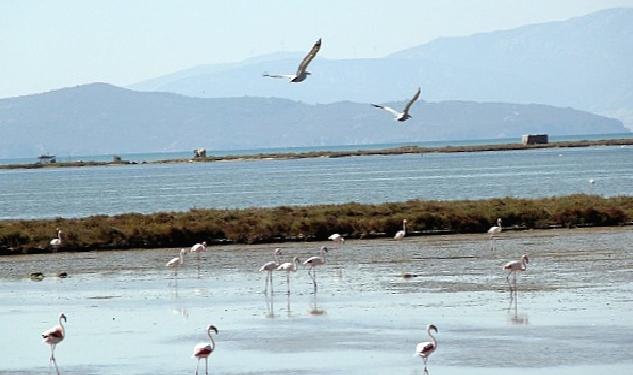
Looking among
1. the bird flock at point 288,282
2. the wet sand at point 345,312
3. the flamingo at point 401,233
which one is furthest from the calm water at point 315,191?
the wet sand at point 345,312

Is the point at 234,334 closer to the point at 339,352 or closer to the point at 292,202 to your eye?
the point at 339,352

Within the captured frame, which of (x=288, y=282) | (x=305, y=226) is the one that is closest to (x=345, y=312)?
(x=288, y=282)

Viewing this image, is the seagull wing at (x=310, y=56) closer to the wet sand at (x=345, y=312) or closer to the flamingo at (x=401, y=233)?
the wet sand at (x=345, y=312)

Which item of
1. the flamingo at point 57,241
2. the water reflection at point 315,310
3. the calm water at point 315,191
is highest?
the flamingo at point 57,241

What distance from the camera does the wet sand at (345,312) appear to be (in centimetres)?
1856

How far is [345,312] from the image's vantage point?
77.3 ft

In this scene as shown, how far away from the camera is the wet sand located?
18.6 m

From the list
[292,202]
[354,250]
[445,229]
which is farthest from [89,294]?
[292,202]

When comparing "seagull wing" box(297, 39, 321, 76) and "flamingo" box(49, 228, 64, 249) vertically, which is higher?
"seagull wing" box(297, 39, 321, 76)

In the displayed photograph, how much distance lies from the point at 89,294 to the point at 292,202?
42.5 meters

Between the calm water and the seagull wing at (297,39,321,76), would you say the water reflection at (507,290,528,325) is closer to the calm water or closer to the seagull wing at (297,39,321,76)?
the seagull wing at (297,39,321,76)

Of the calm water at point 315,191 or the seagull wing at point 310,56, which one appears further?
the calm water at point 315,191

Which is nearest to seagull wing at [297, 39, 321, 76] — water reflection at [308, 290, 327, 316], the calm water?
water reflection at [308, 290, 327, 316]

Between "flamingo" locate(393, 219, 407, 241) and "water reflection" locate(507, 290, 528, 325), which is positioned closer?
"water reflection" locate(507, 290, 528, 325)
